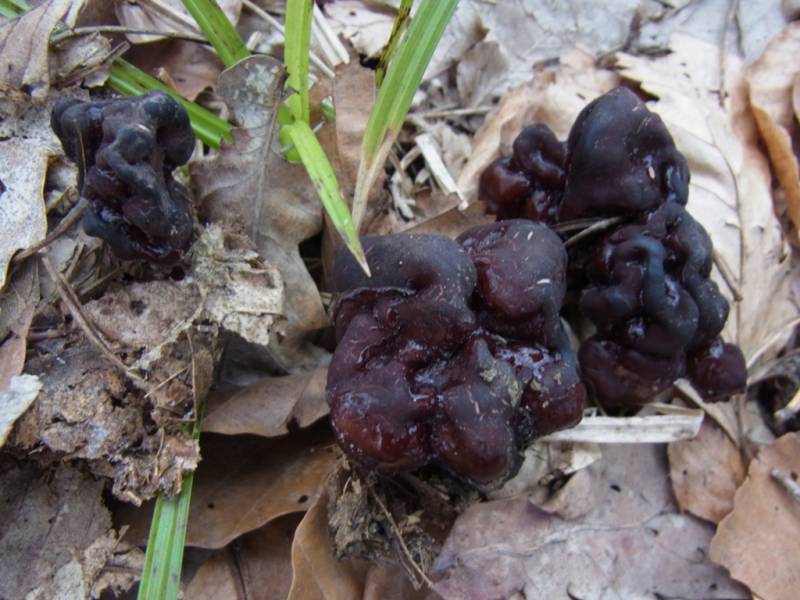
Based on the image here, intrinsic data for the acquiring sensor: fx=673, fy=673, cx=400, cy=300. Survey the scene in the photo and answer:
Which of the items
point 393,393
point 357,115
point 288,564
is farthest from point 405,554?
point 357,115

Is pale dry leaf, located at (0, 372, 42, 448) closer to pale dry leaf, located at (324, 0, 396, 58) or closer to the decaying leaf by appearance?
the decaying leaf

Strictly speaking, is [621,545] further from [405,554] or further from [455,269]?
[455,269]

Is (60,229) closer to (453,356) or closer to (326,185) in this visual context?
(326,185)

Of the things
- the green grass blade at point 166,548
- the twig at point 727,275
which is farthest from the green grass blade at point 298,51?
the twig at point 727,275

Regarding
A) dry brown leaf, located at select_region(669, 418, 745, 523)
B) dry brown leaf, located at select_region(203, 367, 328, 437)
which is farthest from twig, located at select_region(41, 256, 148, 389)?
dry brown leaf, located at select_region(669, 418, 745, 523)

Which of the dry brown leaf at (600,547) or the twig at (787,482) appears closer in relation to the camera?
the dry brown leaf at (600,547)

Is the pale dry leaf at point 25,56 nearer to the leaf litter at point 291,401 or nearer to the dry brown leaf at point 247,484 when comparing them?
the leaf litter at point 291,401
